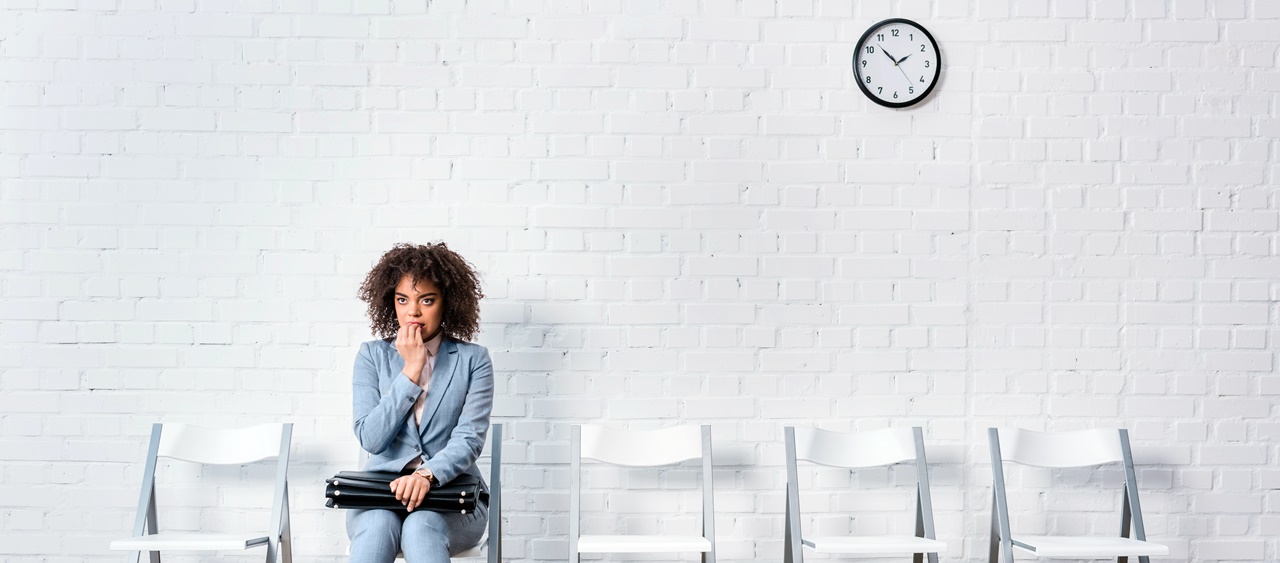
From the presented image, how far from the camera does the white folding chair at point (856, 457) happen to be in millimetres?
2842

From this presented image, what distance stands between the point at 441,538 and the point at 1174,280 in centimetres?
250

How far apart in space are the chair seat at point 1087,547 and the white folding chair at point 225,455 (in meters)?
2.19

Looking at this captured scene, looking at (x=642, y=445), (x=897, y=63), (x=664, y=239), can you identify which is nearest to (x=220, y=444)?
(x=642, y=445)

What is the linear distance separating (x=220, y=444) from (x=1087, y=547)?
2605mm

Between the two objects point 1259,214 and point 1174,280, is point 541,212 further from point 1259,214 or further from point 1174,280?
point 1259,214

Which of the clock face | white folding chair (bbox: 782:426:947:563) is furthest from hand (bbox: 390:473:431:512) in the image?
the clock face

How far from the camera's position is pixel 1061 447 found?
2.99m

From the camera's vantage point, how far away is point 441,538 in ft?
8.00

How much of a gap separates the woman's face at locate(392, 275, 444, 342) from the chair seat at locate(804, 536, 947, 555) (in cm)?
127

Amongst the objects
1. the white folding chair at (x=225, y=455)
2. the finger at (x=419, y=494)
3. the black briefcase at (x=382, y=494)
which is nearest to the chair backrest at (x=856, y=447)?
the black briefcase at (x=382, y=494)

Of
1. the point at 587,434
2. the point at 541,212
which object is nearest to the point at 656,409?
the point at 587,434

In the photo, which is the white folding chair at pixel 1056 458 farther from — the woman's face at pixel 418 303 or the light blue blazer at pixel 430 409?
the woman's face at pixel 418 303

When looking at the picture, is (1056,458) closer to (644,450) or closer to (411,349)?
(644,450)

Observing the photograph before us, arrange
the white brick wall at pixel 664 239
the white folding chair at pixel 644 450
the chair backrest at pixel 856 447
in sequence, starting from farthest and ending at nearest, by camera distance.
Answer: the white brick wall at pixel 664 239 → the chair backrest at pixel 856 447 → the white folding chair at pixel 644 450
